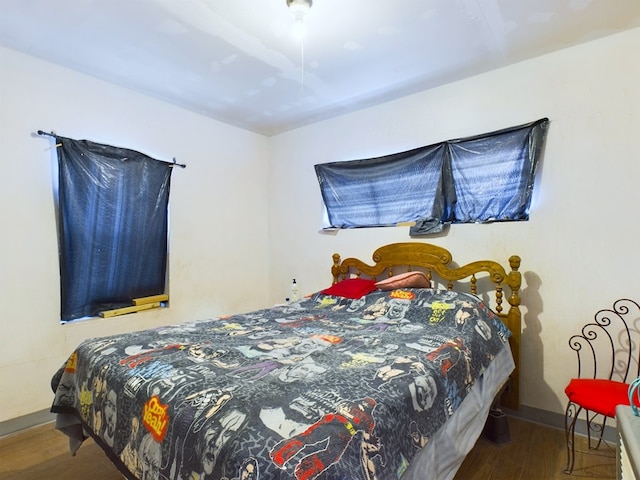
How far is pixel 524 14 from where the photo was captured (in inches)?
76.4

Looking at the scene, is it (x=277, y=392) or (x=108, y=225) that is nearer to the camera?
(x=277, y=392)

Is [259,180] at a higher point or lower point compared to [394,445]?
higher

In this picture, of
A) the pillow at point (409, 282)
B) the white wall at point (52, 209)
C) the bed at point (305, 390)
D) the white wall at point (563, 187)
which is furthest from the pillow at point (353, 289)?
the white wall at point (52, 209)

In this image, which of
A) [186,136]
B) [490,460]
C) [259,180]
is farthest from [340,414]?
[259,180]

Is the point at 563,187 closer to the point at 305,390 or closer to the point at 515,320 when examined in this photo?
the point at 515,320

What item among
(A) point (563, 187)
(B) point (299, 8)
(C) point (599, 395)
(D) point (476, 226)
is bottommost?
(C) point (599, 395)

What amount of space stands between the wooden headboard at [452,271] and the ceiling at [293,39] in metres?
1.44

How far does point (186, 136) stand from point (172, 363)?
256cm

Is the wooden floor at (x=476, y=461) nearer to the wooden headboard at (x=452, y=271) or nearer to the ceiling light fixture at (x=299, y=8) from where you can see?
the wooden headboard at (x=452, y=271)

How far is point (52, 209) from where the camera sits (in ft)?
8.17

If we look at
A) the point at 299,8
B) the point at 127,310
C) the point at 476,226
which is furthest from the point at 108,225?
the point at 476,226

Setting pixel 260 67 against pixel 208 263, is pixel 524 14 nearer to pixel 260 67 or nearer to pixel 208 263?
pixel 260 67

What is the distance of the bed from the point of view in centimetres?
95

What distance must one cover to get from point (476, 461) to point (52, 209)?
3324mm
